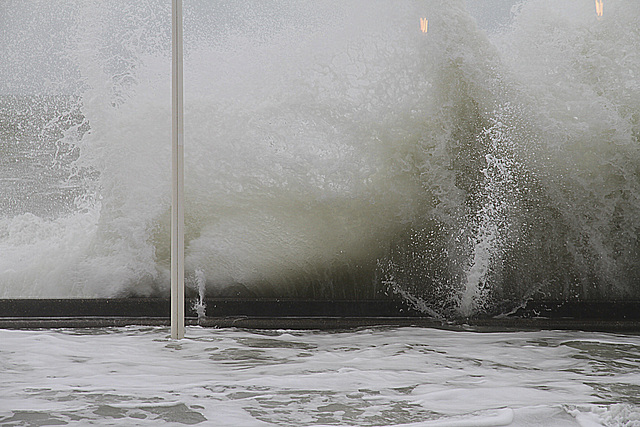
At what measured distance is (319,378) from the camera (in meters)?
1.66

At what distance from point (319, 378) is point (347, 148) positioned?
5.70 feet

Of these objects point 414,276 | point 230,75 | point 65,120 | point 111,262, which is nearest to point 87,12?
point 65,120

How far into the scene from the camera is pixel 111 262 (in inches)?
124

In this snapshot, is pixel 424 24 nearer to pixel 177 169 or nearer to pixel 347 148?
pixel 347 148

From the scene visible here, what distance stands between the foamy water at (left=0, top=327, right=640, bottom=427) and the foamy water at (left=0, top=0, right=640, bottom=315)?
0.79 meters

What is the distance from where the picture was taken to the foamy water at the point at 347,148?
→ 318 centimetres

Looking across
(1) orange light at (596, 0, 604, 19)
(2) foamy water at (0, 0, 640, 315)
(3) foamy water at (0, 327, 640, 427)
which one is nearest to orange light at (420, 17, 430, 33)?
(2) foamy water at (0, 0, 640, 315)

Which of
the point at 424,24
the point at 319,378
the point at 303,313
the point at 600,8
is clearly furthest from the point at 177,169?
the point at 600,8

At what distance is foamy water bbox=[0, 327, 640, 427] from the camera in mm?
1291

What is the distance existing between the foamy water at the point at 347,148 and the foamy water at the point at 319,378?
786 mm

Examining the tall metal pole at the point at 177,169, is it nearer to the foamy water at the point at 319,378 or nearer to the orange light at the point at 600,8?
the foamy water at the point at 319,378

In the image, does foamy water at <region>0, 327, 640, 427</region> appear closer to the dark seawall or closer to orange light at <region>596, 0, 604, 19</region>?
the dark seawall

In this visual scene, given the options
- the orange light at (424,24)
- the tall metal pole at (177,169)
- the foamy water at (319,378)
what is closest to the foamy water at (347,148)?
the orange light at (424,24)

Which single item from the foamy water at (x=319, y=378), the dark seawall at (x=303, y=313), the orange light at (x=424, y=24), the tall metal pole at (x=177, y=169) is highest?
the orange light at (x=424, y=24)
